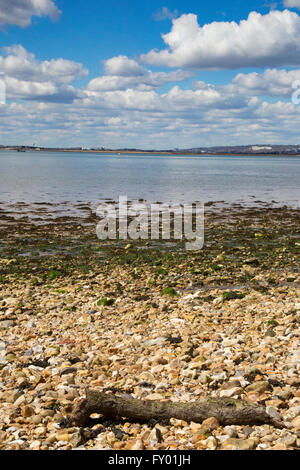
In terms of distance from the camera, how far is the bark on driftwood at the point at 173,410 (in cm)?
614

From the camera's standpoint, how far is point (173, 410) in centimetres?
647

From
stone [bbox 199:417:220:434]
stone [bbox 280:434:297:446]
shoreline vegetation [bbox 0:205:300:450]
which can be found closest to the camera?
stone [bbox 280:434:297:446]

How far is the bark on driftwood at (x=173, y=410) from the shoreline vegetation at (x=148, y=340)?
98 mm

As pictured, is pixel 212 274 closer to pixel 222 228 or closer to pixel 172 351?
pixel 172 351

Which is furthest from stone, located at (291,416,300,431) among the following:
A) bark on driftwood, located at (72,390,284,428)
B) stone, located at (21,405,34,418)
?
stone, located at (21,405,34,418)

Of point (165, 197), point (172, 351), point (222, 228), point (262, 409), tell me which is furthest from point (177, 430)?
point (165, 197)

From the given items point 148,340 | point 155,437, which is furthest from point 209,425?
point 148,340

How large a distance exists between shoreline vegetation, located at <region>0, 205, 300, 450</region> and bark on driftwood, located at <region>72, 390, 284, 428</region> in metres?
0.10

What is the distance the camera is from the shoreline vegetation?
627 centimetres

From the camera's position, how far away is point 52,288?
49.2 feet

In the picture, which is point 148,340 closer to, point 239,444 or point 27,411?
point 27,411

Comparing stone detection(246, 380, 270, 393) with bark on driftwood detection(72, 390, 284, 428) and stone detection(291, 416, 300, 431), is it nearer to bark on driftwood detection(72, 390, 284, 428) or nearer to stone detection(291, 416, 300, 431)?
bark on driftwood detection(72, 390, 284, 428)

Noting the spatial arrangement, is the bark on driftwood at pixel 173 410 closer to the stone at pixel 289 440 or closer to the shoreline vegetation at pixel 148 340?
the shoreline vegetation at pixel 148 340

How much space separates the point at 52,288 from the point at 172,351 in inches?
277
